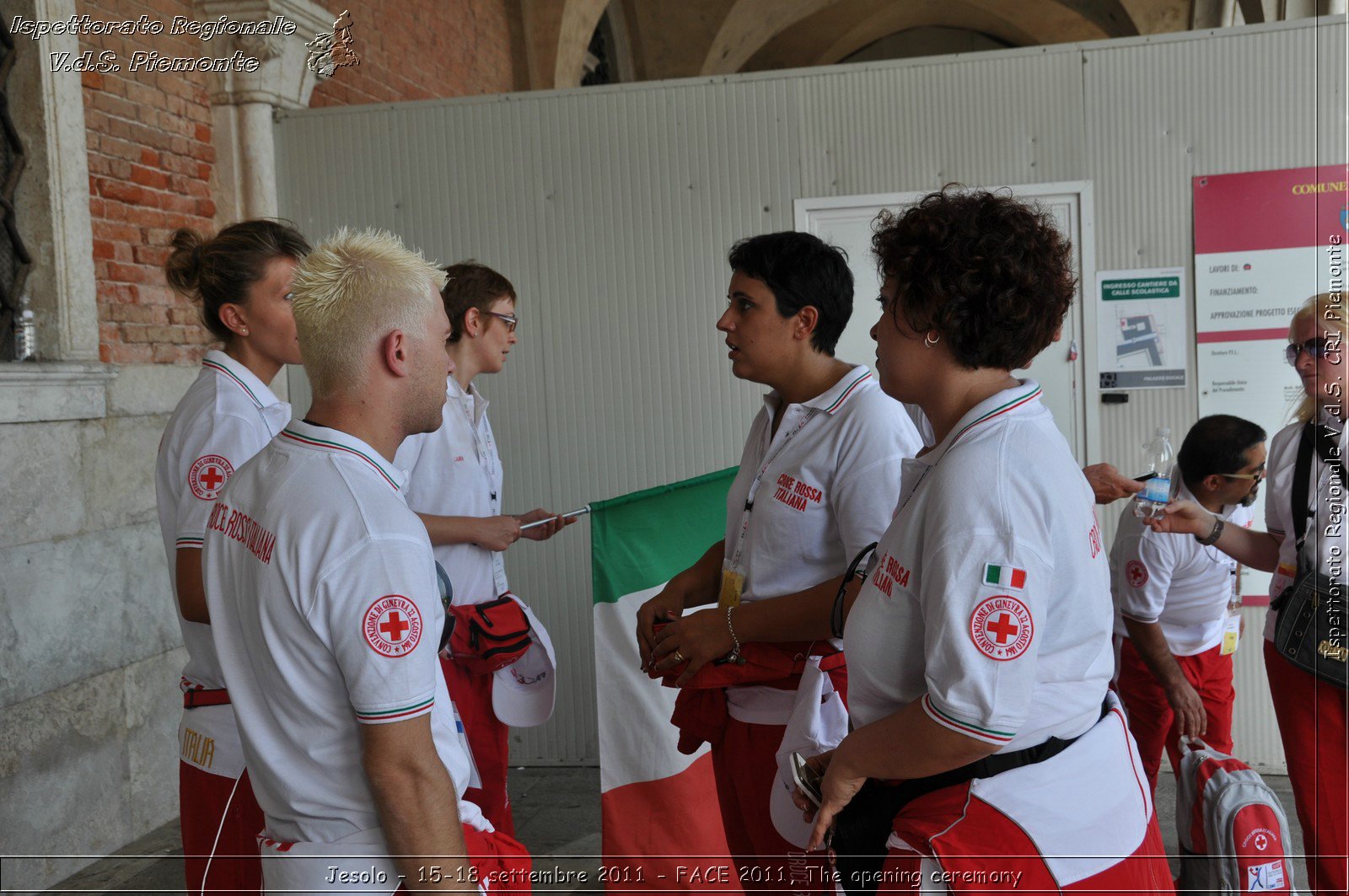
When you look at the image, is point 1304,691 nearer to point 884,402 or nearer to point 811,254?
point 884,402

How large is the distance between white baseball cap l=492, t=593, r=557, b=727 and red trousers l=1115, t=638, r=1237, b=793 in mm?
1991

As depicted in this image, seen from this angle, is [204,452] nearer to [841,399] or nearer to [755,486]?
[755,486]

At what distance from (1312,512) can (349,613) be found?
8.57 feet

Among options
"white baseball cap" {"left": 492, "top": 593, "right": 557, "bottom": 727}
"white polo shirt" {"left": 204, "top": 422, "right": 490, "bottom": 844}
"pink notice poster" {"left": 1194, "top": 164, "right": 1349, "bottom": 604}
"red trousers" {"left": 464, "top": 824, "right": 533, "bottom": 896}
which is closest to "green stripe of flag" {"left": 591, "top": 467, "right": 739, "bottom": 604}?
"white baseball cap" {"left": 492, "top": 593, "right": 557, "bottom": 727}

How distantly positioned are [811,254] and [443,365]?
→ 1.18m

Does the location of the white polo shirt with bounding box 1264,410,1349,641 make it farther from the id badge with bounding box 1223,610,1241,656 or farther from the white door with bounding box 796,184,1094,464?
the white door with bounding box 796,184,1094,464

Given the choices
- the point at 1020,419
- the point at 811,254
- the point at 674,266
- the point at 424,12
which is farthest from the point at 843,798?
the point at 424,12

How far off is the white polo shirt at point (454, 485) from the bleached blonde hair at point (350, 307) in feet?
5.58

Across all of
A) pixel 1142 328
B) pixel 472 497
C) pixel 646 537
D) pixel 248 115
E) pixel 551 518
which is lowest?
pixel 646 537

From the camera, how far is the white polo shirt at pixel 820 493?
234cm

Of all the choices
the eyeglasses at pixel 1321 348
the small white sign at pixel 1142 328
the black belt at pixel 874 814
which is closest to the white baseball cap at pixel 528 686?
the black belt at pixel 874 814

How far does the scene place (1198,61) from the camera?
480 centimetres

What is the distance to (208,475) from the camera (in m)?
2.30

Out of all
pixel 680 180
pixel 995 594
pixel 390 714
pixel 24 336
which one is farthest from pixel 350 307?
pixel 680 180
